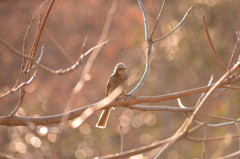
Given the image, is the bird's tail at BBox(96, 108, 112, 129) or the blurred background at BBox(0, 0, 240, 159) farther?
the blurred background at BBox(0, 0, 240, 159)

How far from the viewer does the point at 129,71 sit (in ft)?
45.3

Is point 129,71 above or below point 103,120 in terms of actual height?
above

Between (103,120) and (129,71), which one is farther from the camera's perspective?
(129,71)

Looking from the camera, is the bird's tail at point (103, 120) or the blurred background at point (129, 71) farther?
the blurred background at point (129, 71)

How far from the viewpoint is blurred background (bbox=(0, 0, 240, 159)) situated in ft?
38.8

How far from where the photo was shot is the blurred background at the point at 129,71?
466 inches

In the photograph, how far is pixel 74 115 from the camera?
3.94 meters

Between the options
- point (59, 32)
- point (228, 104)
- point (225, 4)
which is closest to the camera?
point (228, 104)

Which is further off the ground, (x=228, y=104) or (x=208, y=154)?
(x=228, y=104)

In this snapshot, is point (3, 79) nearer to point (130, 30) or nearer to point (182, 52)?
point (130, 30)

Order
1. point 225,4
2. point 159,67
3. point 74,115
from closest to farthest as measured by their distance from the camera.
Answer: point 74,115 < point 225,4 < point 159,67

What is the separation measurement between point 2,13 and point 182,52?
7.66 m

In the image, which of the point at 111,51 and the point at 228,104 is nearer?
the point at 228,104

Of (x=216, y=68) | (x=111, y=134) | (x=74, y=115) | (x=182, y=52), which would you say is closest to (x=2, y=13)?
(x=111, y=134)
